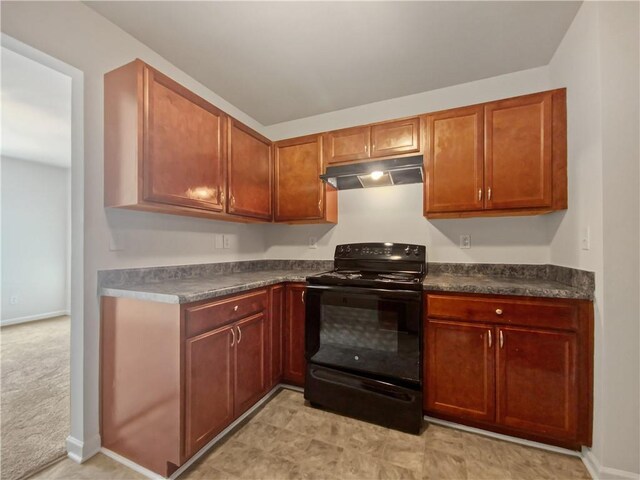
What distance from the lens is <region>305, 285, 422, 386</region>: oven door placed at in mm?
1762

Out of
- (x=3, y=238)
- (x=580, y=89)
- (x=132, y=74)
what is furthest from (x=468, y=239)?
(x=3, y=238)

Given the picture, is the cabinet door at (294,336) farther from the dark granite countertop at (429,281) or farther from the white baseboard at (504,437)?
the white baseboard at (504,437)

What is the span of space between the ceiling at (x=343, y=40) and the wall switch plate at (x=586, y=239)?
1300 mm

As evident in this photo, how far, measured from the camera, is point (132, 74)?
1496mm

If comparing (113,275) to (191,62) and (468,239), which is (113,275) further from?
(468,239)

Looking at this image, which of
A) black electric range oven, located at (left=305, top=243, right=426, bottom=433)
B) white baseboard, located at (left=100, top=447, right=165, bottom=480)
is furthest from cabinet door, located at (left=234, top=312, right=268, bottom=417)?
white baseboard, located at (left=100, top=447, right=165, bottom=480)

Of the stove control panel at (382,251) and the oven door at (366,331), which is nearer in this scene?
the oven door at (366,331)

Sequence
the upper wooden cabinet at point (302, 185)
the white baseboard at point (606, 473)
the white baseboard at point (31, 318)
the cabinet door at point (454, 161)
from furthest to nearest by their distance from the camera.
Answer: the white baseboard at point (31, 318)
the upper wooden cabinet at point (302, 185)
the cabinet door at point (454, 161)
the white baseboard at point (606, 473)

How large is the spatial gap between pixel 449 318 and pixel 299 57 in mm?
2132

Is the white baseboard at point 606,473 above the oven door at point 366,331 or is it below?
below

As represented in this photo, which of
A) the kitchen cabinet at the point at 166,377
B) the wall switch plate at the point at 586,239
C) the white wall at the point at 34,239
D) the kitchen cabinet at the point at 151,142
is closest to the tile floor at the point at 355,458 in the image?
the kitchen cabinet at the point at 166,377

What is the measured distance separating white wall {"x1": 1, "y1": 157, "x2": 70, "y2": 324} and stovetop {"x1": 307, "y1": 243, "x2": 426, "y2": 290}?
4.84m

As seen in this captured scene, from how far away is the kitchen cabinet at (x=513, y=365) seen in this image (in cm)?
149

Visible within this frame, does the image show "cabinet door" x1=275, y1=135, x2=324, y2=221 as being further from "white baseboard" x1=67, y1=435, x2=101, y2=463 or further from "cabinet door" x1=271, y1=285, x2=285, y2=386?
"white baseboard" x1=67, y1=435, x2=101, y2=463
